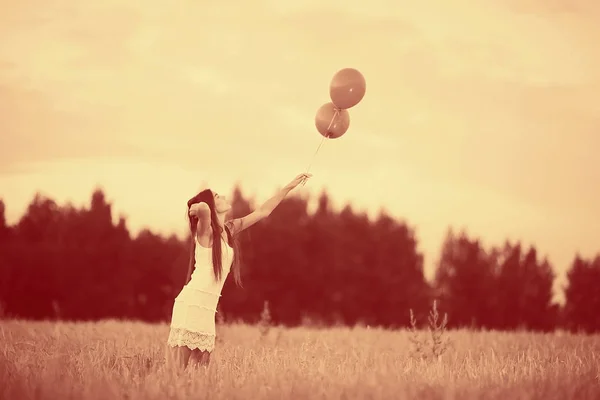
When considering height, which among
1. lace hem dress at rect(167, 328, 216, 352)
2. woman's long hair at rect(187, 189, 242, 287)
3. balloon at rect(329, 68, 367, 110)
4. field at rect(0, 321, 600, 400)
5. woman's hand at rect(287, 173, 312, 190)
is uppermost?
balloon at rect(329, 68, 367, 110)

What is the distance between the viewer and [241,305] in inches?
1469

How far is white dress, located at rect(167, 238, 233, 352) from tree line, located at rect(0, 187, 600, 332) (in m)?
26.3

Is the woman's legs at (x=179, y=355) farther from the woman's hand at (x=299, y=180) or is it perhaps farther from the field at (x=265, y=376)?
the woman's hand at (x=299, y=180)

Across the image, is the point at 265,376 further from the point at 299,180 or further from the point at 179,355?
the point at 299,180

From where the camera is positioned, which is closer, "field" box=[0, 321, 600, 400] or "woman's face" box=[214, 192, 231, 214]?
"field" box=[0, 321, 600, 400]

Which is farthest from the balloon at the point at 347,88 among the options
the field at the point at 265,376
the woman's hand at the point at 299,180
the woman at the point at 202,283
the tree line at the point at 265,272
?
the tree line at the point at 265,272

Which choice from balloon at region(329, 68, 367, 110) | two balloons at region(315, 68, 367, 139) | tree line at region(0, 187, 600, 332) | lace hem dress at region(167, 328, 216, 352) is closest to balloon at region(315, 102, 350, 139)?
two balloons at region(315, 68, 367, 139)

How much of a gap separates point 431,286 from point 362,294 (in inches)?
177

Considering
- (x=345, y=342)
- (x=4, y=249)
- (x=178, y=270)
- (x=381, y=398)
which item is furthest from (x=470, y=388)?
(x=4, y=249)

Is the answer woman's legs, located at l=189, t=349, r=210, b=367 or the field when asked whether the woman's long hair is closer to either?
woman's legs, located at l=189, t=349, r=210, b=367

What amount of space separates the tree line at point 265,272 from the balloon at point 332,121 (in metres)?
25.1

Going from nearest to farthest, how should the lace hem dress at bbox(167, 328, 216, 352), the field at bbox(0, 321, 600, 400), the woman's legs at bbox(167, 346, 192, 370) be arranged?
the field at bbox(0, 321, 600, 400)
the woman's legs at bbox(167, 346, 192, 370)
the lace hem dress at bbox(167, 328, 216, 352)

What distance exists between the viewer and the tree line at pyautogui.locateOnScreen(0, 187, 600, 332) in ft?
117

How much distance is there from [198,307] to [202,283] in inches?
9.5
